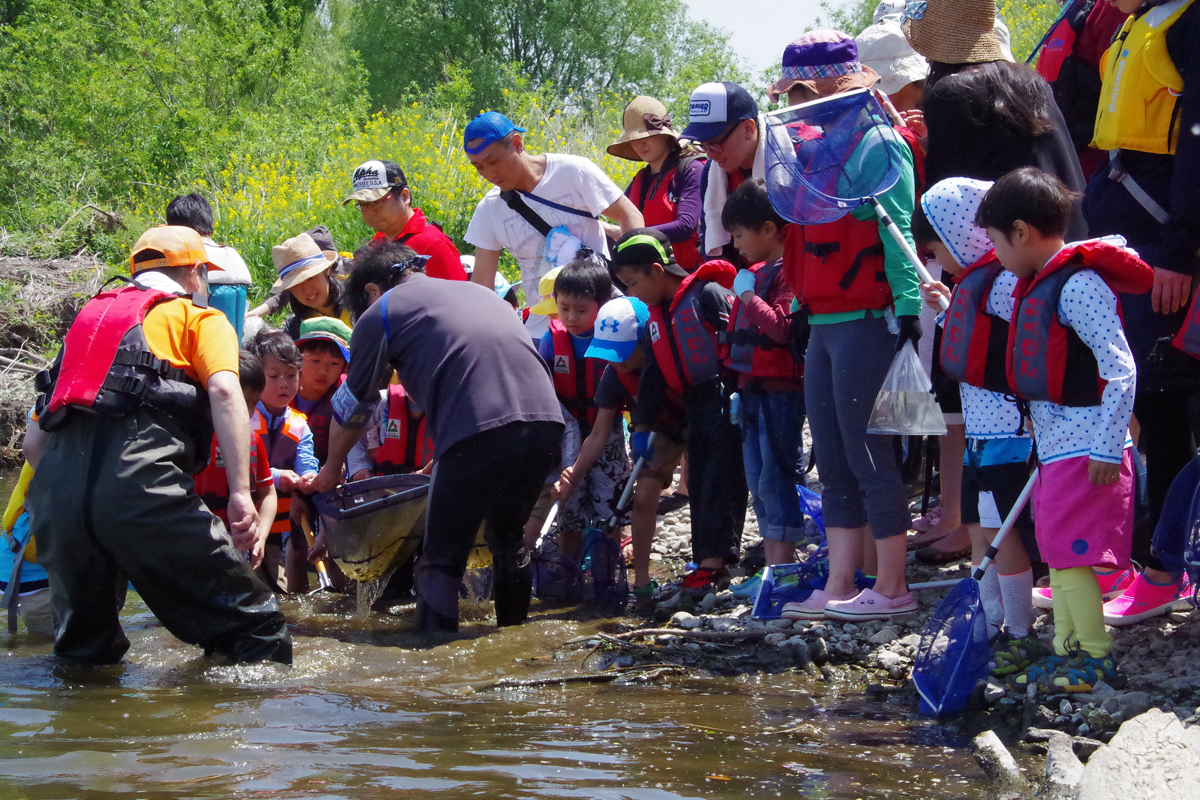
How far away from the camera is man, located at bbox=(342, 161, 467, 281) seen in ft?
21.7

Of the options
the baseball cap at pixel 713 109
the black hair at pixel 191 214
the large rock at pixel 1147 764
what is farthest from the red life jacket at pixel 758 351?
the black hair at pixel 191 214

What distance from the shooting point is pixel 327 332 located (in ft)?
21.1

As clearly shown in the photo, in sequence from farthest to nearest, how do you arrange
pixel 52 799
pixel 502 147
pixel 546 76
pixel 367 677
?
pixel 546 76, pixel 502 147, pixel 367 677, pixel 52 799

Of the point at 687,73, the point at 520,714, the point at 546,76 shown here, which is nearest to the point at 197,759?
the point at 520,714

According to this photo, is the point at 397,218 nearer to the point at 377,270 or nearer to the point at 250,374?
the point at 377,270

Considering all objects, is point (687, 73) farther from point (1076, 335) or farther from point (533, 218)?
point (1076, 335)

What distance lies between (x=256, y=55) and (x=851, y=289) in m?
26.6

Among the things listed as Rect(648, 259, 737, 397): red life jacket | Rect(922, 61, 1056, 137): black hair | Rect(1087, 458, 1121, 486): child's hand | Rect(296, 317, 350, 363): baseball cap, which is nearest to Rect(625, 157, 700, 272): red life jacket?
Rect(648, 259, 737, 397): red life jacket

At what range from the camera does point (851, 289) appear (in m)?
4.46

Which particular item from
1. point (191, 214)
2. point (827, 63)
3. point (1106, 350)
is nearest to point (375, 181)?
point (191, 214)

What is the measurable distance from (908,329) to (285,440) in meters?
A: 3.41

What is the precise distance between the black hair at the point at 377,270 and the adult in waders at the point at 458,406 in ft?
0.93

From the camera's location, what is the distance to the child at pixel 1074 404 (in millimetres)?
3361

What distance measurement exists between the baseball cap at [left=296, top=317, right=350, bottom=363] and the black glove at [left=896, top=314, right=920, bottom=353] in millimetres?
3161
